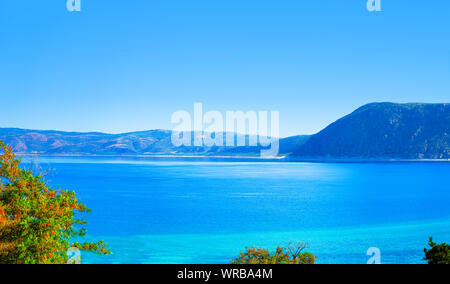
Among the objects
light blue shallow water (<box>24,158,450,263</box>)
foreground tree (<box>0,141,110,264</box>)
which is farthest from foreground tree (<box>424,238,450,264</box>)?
light blue shallow water (<box>24,158,450,263</box>)

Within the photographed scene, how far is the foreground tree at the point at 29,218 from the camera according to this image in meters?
9.98

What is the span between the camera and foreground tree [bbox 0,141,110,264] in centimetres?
998

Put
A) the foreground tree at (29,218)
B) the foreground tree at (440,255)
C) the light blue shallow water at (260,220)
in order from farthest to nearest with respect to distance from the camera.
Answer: the light blue shallow water at (260,220) → the foreground tree at (440,255) → the foreground tree at (29,218)

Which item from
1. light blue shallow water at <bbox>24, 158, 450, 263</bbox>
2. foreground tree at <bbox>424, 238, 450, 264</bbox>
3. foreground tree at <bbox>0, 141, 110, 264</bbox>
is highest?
foreground tree at <bbox>0, 141, 110, 264</bbox>

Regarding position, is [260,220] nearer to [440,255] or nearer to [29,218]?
[440,255]

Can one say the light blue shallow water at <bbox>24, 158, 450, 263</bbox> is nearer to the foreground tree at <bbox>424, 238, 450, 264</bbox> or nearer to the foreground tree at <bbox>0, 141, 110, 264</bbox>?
the foreground tree at <bbox>424, 238, 450, 264</bbox>

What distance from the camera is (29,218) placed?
10.4 metres

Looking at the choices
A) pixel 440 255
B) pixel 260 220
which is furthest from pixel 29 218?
pixel 260 220

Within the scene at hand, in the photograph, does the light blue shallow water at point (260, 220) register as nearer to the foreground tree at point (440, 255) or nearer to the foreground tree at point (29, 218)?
the foreground tree at point (440, 255)

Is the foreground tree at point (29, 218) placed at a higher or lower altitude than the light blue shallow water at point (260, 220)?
higher

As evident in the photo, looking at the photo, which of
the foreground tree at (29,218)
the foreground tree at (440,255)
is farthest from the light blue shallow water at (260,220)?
the foreground tree at (29,218)
